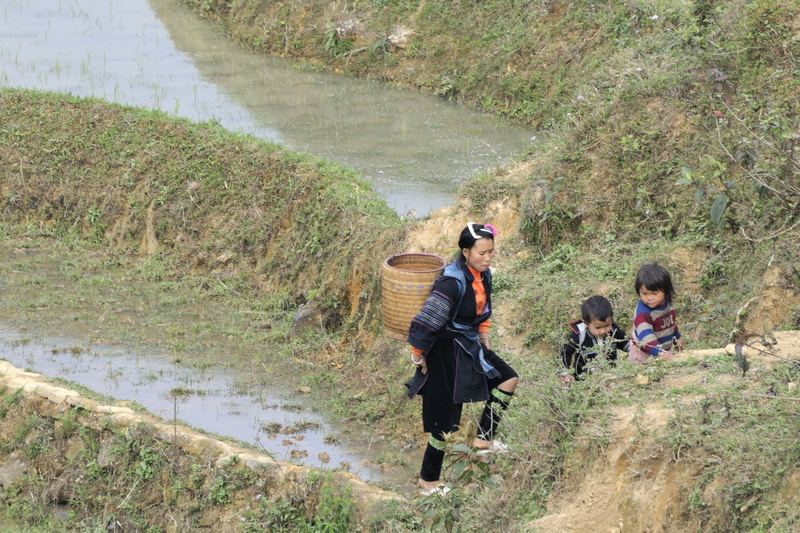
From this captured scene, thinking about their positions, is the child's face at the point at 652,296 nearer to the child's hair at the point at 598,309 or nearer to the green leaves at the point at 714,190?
the child's hair at the point at 598,309

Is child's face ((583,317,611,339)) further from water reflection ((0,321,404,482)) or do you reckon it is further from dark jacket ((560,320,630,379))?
water reflection ((0,321,404,482))

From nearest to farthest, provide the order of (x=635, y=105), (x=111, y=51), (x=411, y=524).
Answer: (x=411, y=524) → (x=635, y=105) → (x=111, y=51)

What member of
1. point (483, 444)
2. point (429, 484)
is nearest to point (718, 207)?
point (483, 444)

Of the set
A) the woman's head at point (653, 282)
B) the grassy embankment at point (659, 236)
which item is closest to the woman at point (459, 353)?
the grassy embankment at point (659, 236)

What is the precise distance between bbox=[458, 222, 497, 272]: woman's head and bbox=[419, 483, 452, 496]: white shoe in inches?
40.0

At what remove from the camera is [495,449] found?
442 centimetres

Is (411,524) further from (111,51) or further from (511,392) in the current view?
(111,51)

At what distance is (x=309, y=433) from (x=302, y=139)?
5231 mm

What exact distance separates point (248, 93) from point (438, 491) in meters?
9.32

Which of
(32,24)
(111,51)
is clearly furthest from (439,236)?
(32,24)

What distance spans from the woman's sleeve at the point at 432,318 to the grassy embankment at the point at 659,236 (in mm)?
545

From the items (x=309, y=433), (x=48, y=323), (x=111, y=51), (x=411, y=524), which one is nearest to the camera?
(x=411, y=524)

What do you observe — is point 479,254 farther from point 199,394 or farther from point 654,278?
point 199,394

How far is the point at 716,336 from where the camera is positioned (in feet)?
17.4
